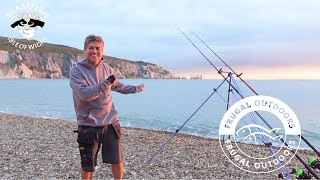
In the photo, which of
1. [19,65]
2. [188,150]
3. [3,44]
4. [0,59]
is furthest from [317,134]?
[3,44]

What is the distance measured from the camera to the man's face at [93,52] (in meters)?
5.22

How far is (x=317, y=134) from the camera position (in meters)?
27.1

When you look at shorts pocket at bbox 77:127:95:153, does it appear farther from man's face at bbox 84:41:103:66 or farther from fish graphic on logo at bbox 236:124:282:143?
fish graphic on logo at bbox 236:124:282:143

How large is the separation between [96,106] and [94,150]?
24.9 inches

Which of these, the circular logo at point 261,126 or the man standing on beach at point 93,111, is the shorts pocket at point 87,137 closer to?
the man standing on beach at point 93,111

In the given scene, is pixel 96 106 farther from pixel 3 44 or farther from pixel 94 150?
pixel 3 44

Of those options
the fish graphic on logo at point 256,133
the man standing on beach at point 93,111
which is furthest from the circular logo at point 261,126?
the man standing on beach at point 93,111

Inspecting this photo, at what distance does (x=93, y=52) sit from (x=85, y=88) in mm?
582

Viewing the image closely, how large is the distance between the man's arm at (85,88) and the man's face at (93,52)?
318 mm

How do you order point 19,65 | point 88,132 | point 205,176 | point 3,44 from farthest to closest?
1. point 3,44
2. point 19,65
3. point 205,176
4. point 88,132

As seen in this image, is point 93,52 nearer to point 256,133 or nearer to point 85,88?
point 85,88

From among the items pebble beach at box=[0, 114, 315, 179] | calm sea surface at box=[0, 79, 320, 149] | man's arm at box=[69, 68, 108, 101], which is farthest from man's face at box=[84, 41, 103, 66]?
calm sea surface at box=[0, 79, 320, 149]

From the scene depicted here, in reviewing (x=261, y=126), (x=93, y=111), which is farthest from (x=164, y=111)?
(x=93, y=111)

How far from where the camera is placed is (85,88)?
4.93m
